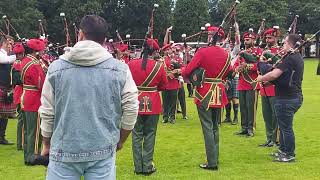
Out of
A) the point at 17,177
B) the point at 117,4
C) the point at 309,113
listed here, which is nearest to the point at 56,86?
the point at 17,177

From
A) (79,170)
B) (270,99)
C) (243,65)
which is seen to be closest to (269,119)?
(270,99)

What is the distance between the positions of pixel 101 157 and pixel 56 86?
0.63 meters

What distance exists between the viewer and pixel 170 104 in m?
12.8

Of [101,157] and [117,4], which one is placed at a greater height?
[117,4]

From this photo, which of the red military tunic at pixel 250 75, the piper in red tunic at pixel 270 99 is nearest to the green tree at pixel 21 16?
the red military tunic at pixel 250 75

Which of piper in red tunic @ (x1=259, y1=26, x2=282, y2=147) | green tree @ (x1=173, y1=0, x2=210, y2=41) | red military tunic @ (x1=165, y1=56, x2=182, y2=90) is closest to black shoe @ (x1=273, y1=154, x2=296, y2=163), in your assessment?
piper in red tunic @ (x1=259, y1=26, x2=282, y2=147)

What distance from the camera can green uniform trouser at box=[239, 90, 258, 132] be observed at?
10.3 meters

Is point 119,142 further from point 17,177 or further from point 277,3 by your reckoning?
point 277,3

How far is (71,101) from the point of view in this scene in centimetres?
362

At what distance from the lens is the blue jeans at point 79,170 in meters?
3.68

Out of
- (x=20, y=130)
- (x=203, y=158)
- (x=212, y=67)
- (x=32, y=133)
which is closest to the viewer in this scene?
(x=212, y=67)

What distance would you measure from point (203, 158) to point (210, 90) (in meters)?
1.44

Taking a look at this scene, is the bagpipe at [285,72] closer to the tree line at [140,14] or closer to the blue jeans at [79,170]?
the blue jeans at [79,170]

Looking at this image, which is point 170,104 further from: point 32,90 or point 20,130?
point 32,90
